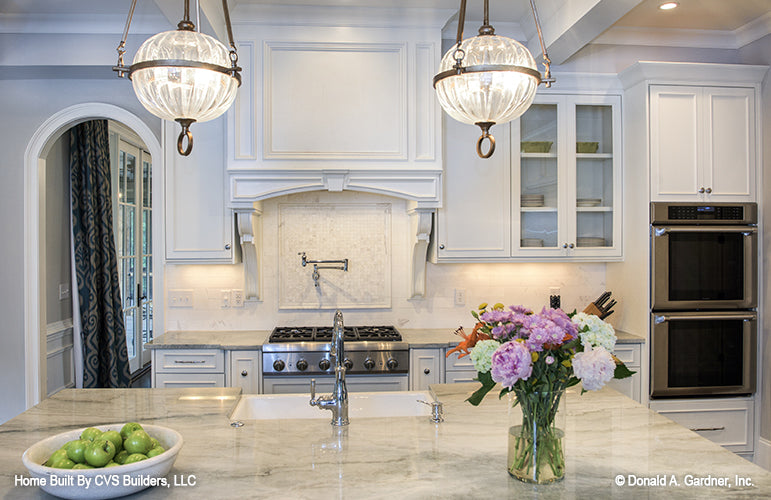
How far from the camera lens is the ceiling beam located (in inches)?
105

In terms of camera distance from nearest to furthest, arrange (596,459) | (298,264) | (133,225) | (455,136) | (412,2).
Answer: (596,459) → (412,2) → (455,136) → (298,264) → (133,225)

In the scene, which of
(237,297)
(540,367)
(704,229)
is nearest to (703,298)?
(704,229)

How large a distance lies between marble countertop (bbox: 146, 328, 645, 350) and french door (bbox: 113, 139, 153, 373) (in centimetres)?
204

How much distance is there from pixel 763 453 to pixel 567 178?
199cm

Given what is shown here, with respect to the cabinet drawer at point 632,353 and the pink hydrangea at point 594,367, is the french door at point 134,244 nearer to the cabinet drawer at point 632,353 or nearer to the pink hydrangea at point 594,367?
the cabinet drawer at point 632,353

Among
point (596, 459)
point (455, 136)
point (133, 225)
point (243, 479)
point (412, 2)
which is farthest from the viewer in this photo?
point (133, 225)

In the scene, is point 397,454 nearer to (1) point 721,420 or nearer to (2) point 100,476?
(2) point 100,476

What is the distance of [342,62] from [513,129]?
44.1 inches

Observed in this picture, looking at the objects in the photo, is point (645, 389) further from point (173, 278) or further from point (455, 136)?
point (173, 278)

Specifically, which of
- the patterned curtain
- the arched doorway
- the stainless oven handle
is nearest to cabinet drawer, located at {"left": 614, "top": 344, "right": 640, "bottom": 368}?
the stainless oven handle

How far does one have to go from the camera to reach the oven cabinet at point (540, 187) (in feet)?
11.2

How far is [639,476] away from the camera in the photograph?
4.56ft

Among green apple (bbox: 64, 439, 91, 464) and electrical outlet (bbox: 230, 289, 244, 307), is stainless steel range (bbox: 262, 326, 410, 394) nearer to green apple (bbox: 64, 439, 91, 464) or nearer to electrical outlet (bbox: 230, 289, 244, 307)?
electrical outlet (bbox: 230, 289, 244, 307)

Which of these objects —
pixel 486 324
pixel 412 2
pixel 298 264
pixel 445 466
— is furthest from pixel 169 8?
pixel 445 466
